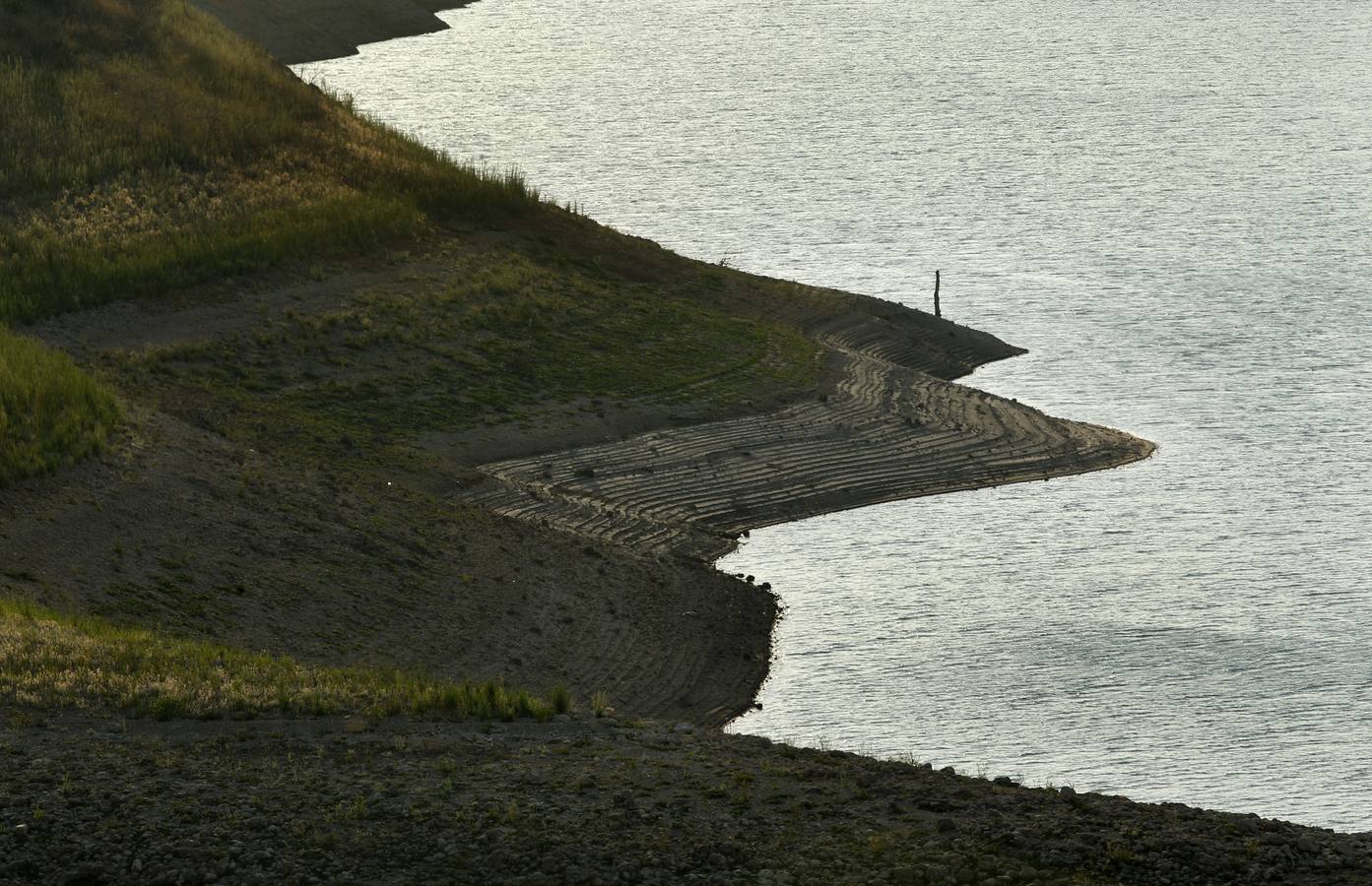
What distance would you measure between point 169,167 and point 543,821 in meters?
41.5

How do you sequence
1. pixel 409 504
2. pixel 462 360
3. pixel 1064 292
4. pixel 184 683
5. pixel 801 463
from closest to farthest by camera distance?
pixel 184 683 → pixel 409 504 → pixel 801 463 → pixel 462 360 → pixel 1064 292

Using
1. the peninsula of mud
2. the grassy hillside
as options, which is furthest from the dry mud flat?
the peninsula of mud

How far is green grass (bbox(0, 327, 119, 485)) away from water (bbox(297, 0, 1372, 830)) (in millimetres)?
15065

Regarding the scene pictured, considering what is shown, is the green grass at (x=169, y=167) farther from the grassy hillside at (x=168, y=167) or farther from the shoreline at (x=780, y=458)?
the shoreline at (x=780, y=458)

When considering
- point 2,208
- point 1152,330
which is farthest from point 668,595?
point 1152,330

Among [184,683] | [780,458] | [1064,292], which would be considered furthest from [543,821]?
[1064,292]

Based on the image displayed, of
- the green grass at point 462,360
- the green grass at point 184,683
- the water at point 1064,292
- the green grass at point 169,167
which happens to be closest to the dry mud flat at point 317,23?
the water at point 1064,292

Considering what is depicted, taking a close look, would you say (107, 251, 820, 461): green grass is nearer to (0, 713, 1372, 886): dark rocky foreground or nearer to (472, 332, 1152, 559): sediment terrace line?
(472, 332, 1152, 559): sediment terrace line

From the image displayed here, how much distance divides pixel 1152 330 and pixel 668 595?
3417 centimetres

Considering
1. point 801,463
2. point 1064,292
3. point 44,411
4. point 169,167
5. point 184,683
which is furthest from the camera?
point 1064,292

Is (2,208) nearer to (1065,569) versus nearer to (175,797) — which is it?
(1065,569)

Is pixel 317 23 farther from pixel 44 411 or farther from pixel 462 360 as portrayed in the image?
pixel 44 411

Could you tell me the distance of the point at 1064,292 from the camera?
248 feet

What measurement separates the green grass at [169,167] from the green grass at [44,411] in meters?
6.51
